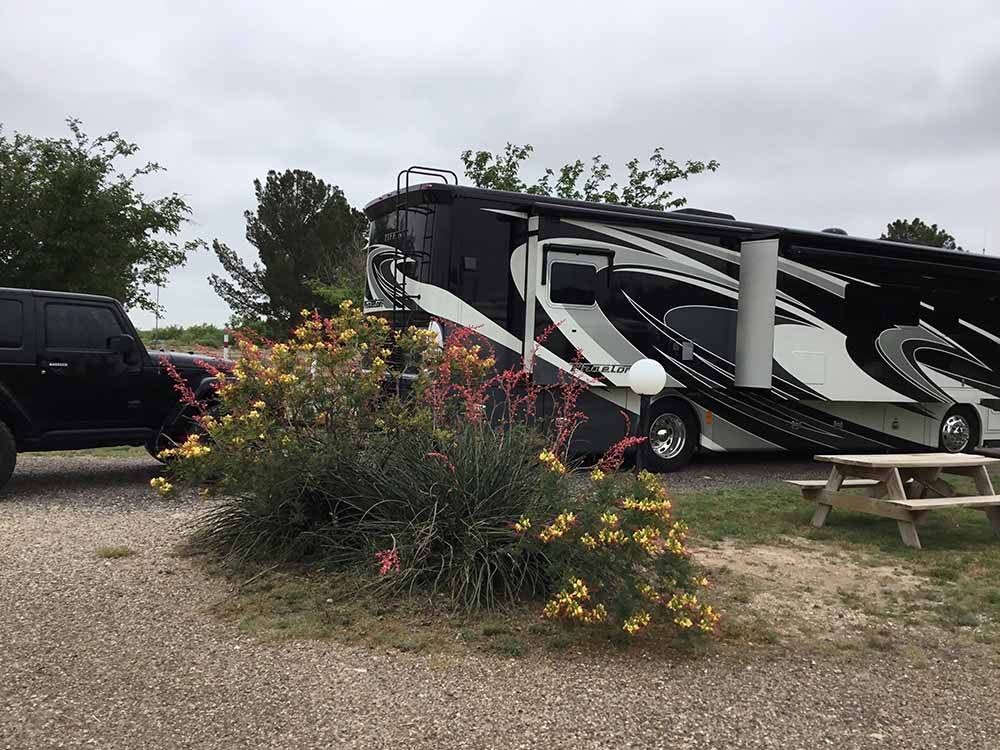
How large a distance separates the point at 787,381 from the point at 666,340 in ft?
5.58

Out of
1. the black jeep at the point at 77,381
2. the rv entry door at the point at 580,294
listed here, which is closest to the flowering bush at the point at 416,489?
the black jeep at the point at 77,381

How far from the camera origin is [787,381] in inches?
425

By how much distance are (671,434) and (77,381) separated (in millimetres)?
6462

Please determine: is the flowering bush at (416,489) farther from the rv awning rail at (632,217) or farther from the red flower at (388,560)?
the rv awning rail at (632,217)

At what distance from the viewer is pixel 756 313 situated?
10680 mm

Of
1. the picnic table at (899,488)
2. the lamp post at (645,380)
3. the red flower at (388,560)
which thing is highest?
the lamp post at (645,380)

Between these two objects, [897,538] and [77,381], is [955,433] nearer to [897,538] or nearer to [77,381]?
[897,538]

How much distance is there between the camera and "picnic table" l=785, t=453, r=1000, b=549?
6516 millimetres

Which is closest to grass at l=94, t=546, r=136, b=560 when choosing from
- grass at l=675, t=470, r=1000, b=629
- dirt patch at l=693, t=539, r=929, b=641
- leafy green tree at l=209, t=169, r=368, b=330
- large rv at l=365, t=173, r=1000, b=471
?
dirt patch at l=693, t=539, r=929, b=641

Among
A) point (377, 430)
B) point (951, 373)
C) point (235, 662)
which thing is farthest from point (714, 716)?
point (951, 373)

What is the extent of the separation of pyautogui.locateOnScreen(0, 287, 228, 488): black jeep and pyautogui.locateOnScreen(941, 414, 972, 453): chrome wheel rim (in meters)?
9.88

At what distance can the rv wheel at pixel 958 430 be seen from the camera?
1252 centimetres

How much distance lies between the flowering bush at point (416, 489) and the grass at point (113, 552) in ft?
1.64

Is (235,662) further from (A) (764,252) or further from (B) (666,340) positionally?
(A) (764,252)
